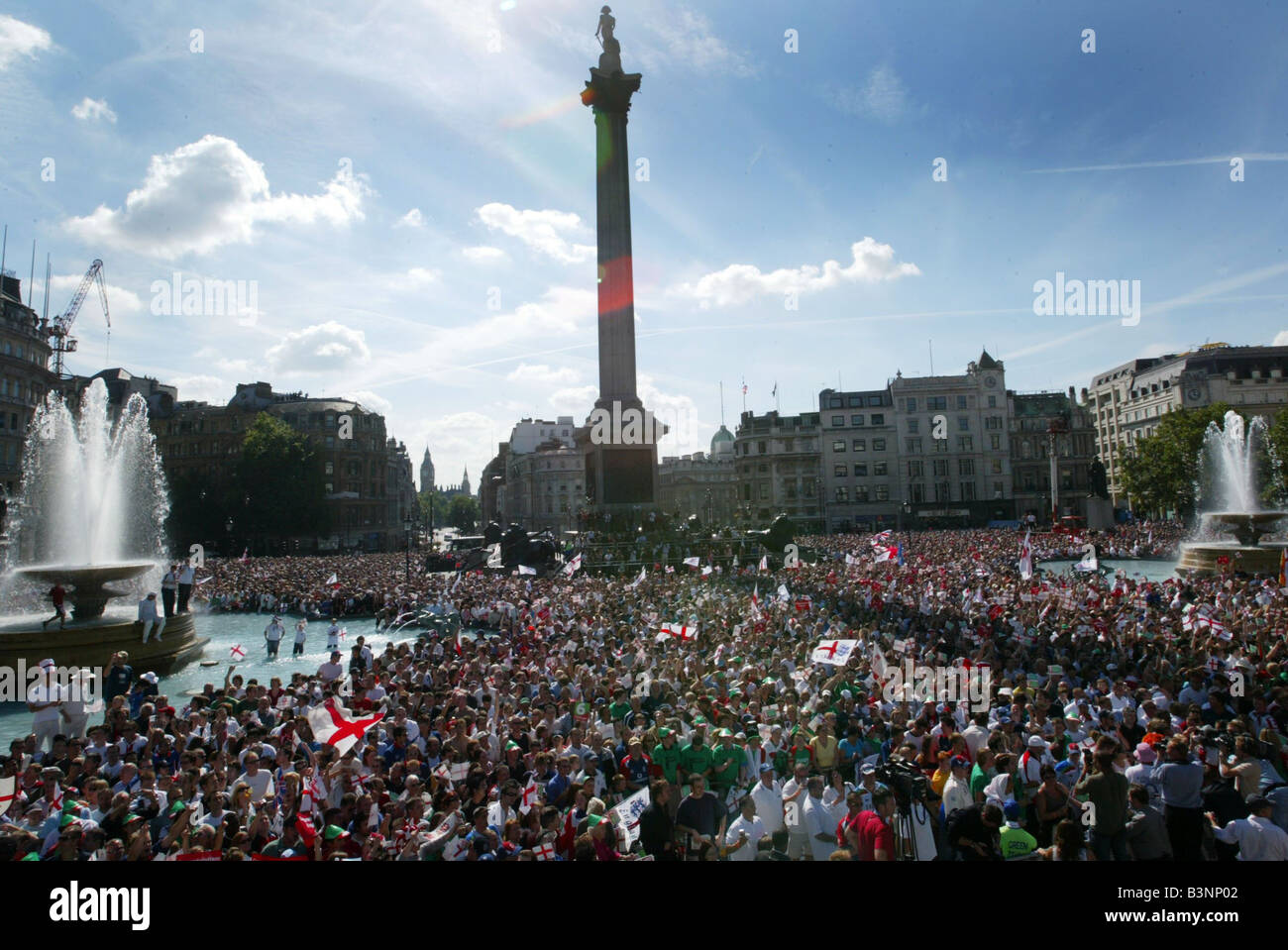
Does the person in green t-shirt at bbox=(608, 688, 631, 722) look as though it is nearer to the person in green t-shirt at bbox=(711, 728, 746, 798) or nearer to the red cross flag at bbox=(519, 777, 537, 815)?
the person in green t-shirt at bbox=(711, 728, 746, 798)

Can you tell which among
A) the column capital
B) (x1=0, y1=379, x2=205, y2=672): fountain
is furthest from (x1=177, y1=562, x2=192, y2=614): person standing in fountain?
the column capital

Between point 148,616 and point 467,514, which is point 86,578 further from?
point 467,514

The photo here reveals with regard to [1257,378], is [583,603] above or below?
below

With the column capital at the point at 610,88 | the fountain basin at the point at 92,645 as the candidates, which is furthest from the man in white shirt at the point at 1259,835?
the column capital at the point at 610,88

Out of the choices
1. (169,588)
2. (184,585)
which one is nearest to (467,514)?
(184,585)
